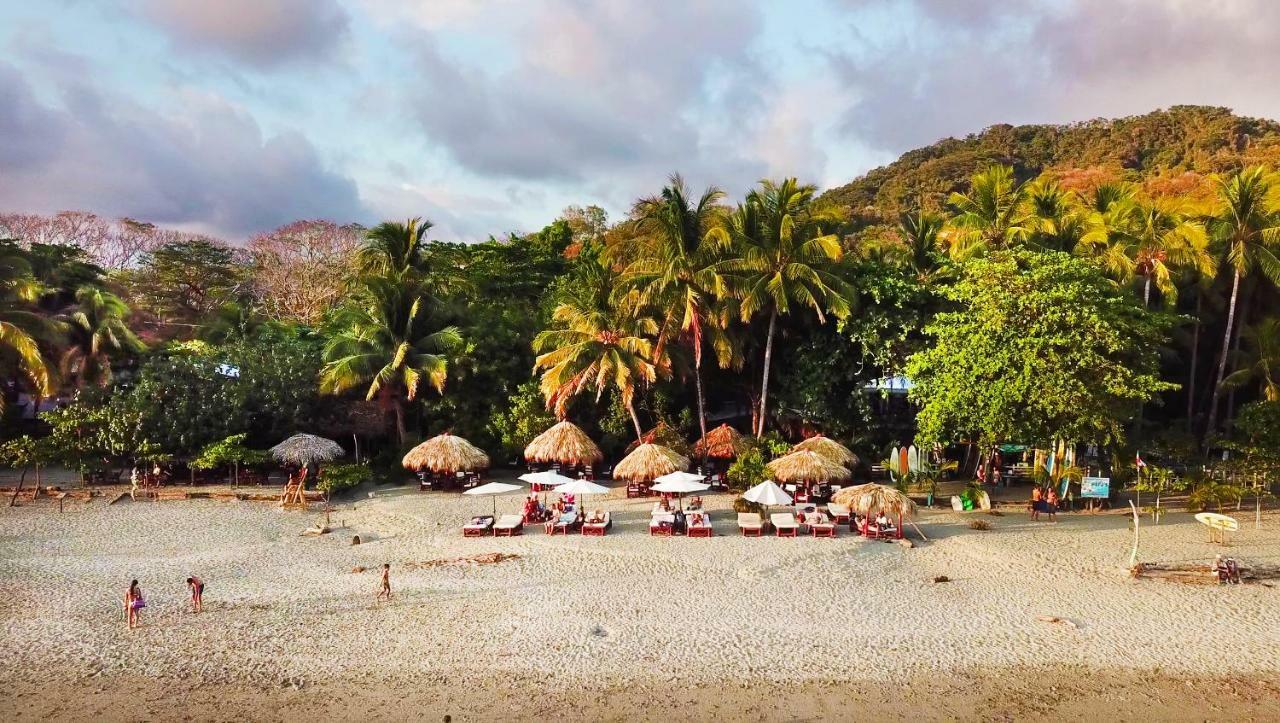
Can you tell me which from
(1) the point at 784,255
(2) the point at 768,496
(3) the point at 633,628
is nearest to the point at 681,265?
(1) the point at 784,255

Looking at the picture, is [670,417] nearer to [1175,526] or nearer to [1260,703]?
[1175,526]

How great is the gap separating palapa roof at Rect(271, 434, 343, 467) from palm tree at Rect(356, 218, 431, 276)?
745 cm

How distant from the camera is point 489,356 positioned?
1070 inches

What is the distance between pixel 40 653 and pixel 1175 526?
80.6 ft

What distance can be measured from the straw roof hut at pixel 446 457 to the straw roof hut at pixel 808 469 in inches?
373

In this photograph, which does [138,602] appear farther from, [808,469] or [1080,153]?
[1080,153]

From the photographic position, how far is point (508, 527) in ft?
60.4

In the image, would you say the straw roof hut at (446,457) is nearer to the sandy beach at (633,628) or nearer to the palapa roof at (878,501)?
the sandy beach at (633,628)

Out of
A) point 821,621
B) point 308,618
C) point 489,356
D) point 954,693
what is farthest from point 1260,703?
point 489,356

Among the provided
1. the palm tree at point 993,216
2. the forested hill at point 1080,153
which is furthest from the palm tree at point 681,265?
the forested hill at point 1080,153

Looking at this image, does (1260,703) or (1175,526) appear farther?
(1175,526)

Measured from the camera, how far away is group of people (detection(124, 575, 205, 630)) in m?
12.6

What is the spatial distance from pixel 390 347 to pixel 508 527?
11.0m

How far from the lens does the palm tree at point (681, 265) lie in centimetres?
2369
